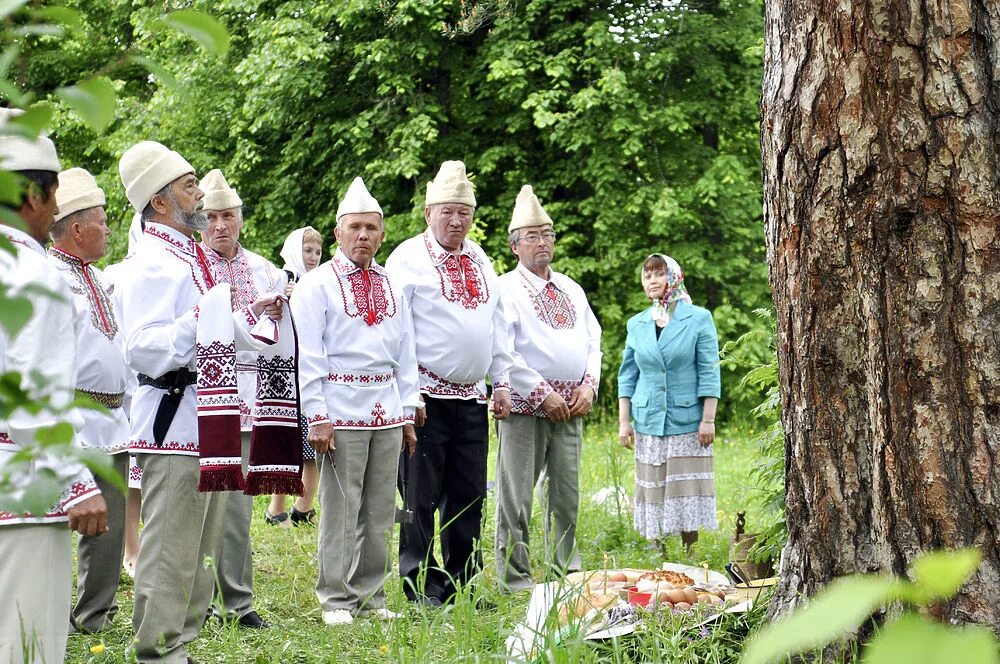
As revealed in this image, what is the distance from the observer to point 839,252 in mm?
3205

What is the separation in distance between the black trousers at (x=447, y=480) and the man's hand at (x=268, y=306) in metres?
1.37

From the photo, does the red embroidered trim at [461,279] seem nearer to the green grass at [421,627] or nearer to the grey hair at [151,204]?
the green grass at [421,627]

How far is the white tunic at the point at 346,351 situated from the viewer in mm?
5495

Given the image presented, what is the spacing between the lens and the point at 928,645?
48 cm

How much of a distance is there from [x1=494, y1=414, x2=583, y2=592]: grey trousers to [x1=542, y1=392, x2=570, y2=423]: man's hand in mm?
111

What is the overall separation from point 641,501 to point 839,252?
4.84 metres

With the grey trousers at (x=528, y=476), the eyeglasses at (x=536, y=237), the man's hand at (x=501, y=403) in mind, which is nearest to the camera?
the man's hand at (x=501, y=403)

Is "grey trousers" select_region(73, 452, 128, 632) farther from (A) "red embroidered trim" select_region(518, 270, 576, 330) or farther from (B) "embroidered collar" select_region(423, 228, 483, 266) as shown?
(A) "red embroidered trim" select_region(518, 270, 576, 330)

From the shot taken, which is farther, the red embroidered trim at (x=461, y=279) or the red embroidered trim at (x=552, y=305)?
the red embroidered trim at (x=552, y=305)

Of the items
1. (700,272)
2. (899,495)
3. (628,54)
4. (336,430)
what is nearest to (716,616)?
(899,495)

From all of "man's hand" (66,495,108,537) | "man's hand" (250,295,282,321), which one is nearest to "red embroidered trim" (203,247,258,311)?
"man's hand" (250,295,282,321)

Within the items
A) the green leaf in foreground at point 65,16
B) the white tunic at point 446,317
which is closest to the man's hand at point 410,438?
the white tunic at point 446,317

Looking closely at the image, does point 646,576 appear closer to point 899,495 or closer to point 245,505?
point 899,495

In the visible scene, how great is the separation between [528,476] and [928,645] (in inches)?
240
